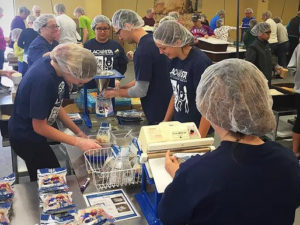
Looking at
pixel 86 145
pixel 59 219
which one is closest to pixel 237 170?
pixel 59 219

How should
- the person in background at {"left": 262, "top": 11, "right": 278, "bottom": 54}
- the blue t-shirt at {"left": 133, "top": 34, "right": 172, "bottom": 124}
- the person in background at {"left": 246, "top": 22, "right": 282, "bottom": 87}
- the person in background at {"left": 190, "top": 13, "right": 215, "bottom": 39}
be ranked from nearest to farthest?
the blue t-shirt at {"left": 133, "top": 34, "right": 172, "bottom": 124} → the person in background at {"left": 246, "top": 22, "right": 282, "bottom": 87} → the person in background at {"left": 262, "top": 11, "right": 278, "bottom": 54} → the person in background at {"left": 190, "top": 13, "right": 215, "bottom": 39}

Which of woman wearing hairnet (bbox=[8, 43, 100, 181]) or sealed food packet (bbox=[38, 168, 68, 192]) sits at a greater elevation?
woman wearing hairnet (bbox=[8, 43, 100, 181])

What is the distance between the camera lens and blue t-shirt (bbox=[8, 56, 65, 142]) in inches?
67.2

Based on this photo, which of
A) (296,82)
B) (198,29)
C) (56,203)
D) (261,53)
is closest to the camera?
(56,203)

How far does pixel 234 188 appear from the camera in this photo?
35.5 inches

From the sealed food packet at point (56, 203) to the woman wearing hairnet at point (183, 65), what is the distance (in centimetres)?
87

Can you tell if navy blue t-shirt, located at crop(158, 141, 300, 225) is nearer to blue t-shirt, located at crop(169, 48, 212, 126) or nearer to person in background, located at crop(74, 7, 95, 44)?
blue t-shirt, located at crop(169, 48, 212, 126)

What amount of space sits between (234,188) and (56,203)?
81cm

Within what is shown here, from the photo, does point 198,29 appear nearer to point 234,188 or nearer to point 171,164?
point 171,164

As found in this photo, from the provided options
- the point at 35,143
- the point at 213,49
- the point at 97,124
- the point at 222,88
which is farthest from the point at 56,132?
the point at 213,49

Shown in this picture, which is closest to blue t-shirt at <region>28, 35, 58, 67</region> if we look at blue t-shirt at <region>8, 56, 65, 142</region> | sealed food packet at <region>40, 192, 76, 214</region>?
blue t-shirt at <region>8, 56, 65, 142</region>

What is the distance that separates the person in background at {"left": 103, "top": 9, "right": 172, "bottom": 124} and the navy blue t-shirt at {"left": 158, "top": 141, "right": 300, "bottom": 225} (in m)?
1.48

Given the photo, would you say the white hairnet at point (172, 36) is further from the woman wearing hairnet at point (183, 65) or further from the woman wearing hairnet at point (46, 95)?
the woman wearing hairnet at point (46, 95)

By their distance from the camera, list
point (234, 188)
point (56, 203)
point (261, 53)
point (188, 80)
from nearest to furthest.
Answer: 1. point (234, 188)
2. point (56, 203)
3. point (188, 80)
4. point (261, 53)
